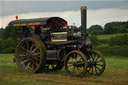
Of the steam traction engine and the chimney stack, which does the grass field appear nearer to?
the steam traction engine

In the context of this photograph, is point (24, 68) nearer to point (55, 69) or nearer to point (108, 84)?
point (55, 69)

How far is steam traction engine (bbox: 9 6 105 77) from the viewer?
11211mm

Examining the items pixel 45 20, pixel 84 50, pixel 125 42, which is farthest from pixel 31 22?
pixel 125 42

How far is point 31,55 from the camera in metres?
12.1

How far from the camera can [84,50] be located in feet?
38.2

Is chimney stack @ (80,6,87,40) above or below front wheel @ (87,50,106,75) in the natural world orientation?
above

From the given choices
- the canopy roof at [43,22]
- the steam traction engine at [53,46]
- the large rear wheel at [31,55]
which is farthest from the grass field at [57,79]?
the canopy roof at [43,22]

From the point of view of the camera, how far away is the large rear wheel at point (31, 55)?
38.2 feet

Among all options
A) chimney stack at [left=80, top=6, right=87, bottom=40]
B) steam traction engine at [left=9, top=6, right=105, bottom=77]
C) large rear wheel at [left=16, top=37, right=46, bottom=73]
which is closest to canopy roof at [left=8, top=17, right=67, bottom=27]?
steam traction engine at [left=9, top=6, right=105, bottom=77]

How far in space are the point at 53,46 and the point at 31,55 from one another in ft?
4.07

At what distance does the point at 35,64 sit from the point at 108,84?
4.73 m

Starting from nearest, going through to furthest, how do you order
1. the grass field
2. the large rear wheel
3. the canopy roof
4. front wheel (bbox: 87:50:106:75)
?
1. the grass field
2. front wheel (bbox: 87:50:106:75)
3. the large rear wheel
4. the canopy roof

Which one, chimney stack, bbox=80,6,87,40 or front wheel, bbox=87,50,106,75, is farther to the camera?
chimney stack, bbox=80,6,87,40

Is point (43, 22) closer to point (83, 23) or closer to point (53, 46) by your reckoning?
point (53, 46)
